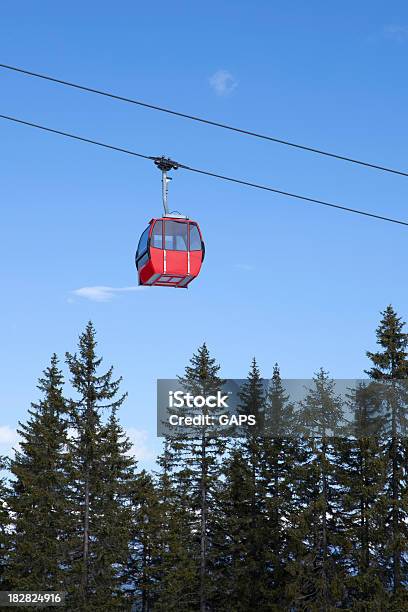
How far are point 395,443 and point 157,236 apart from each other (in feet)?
77.9

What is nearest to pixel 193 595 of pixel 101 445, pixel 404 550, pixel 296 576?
pixel 296 576

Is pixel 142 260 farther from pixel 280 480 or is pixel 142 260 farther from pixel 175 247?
pixel 280 480

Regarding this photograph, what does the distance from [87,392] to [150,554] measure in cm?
1475

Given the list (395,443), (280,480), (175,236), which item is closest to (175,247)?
(175,236)

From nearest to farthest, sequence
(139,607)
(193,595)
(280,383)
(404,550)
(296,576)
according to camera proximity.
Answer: (404,550) → (296,576) → (193,595) → (280,383) → (139,607)

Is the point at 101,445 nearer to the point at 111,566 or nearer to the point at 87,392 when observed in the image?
the point at 87,392

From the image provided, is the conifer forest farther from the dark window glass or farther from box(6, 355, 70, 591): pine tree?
the dark window glass

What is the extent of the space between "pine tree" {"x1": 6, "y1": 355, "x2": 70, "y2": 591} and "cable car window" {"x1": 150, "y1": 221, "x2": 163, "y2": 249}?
85.4 ft

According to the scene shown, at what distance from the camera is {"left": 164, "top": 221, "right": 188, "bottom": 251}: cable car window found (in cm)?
2589

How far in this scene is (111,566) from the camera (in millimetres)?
49781

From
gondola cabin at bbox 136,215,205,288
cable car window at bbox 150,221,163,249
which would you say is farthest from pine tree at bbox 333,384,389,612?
cable car window at bbox 150,221,163,249

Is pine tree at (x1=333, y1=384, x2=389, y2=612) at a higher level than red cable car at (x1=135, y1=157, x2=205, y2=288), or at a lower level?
lower

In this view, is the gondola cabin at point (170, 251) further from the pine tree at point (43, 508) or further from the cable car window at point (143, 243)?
the pine tree at point (43, 508)

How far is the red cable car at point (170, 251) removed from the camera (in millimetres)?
25828
